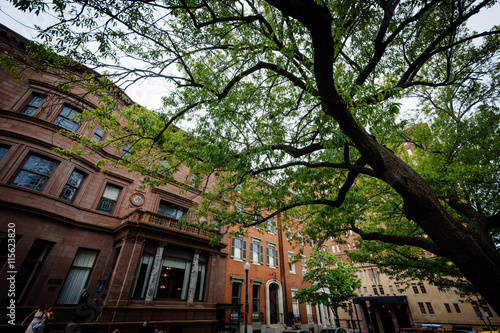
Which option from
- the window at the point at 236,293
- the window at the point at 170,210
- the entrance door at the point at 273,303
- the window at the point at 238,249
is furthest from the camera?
the entrance door at the point at 273,303

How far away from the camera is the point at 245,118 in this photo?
7742 millimetres

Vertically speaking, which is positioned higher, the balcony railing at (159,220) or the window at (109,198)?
the window at (109,198)

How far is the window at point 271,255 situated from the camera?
68.0 feet

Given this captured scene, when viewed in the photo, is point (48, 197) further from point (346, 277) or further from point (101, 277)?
point (346, 277)

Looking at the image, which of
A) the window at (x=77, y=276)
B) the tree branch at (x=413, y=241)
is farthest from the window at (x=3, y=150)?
the tree branch at (x=413, y=241)

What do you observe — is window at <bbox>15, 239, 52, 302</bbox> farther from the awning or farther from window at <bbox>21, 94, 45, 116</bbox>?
the awning

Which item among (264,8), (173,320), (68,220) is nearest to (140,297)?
(173,320)

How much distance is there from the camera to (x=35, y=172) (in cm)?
1113

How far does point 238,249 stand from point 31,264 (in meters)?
13.1

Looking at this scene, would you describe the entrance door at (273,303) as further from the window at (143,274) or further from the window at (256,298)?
the window at (143,274)

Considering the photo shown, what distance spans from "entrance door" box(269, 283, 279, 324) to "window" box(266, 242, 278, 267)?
6.20 feet

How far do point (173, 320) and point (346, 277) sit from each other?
1480 cm

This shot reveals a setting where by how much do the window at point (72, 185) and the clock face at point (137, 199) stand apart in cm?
315

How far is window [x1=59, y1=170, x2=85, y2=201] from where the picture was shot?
11.9 m
